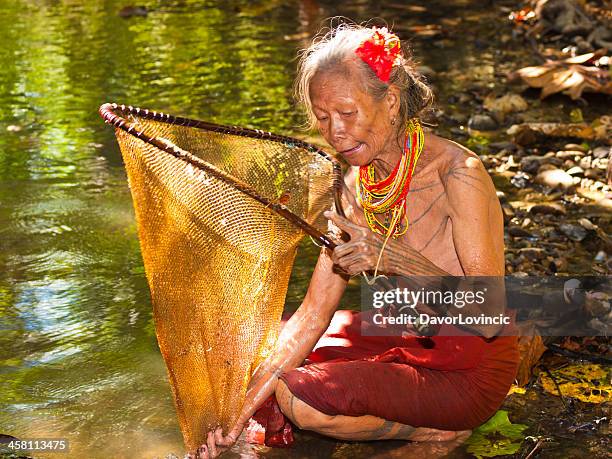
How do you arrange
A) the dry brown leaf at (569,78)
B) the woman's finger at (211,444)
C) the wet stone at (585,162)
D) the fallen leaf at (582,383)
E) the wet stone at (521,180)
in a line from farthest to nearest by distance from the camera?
the dry brown leaf at (569,78), the wet stone at (585,162), the wet stone at (521,180), the fallen leaf at (582,383), the woman's finger at (211,444)

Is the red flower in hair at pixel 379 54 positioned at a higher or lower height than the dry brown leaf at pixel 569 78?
higher

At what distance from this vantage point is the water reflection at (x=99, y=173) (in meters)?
3.66

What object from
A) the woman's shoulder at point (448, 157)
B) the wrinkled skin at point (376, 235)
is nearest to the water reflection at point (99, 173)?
the wrinkled skin at point (376, 235)

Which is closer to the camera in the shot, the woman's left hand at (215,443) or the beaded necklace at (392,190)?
the beaded necklace at (392,190)

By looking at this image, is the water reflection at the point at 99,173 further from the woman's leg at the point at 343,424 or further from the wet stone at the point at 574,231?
the wet stone at the point at 574,231

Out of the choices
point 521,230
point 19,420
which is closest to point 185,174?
point 19,420

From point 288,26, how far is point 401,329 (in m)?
7.70

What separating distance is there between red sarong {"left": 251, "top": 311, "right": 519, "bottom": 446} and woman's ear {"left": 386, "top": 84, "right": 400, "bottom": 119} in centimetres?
77

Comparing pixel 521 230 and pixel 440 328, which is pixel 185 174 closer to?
pixel 440 328

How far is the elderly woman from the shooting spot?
295 cm

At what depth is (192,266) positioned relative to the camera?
306 cm

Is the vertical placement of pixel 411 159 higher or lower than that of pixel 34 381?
higher

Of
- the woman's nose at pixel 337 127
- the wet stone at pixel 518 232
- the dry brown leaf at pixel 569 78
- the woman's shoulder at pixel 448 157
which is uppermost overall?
the woman's nose at pixel 337 127
